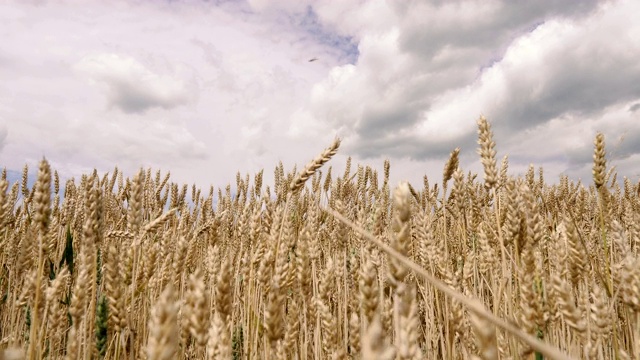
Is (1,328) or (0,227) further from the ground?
(0,227)

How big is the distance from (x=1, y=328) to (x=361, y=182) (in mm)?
4232

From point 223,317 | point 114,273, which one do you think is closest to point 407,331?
point 223,317

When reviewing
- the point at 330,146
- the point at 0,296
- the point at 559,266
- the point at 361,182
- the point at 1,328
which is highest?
the point at 361,182

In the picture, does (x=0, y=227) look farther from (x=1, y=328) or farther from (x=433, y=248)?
(x=1, y=328)

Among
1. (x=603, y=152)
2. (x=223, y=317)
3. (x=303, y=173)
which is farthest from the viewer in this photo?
(x=603, y=152)

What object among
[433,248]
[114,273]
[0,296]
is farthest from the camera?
[0,296]

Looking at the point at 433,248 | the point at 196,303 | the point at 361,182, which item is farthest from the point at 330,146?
the point at 361,182

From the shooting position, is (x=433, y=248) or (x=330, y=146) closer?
(x=330, y=146)

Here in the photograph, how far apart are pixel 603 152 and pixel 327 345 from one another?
1.53 m

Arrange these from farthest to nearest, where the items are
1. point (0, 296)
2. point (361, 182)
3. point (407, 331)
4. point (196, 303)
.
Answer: point (361, 182) → point (0, 296) → point (196, 303) → point (407, 331)

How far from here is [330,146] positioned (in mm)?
1723

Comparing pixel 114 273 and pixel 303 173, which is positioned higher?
pixel 303 173

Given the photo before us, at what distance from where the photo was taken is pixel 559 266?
1.92 meters

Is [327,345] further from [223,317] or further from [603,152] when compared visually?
[603,152]
